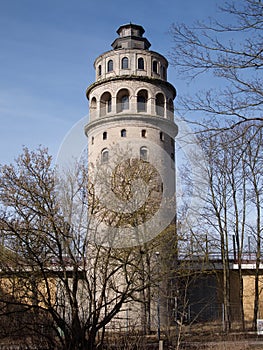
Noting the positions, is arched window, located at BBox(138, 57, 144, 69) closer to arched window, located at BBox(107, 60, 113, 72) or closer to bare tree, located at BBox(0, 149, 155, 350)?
arched window, located at BBox(107, 60, 113, 72)

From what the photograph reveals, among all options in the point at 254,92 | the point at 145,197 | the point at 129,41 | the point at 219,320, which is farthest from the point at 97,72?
the point at 254,92

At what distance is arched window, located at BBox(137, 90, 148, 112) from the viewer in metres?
26.5

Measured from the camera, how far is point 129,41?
1107 inches

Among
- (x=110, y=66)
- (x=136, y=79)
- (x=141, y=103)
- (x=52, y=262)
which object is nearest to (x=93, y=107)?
(x=110, y=66)

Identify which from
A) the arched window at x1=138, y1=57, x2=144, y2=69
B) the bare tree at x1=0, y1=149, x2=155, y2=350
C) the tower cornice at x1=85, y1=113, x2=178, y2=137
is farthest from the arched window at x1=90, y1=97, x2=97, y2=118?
the bare tree at x1=0, y1=149, x2=155, y2=350

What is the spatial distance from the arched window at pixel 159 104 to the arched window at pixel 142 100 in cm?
66

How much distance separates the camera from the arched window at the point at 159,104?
26789 mm

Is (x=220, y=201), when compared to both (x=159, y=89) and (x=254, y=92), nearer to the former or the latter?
→ (x=159, y=89)

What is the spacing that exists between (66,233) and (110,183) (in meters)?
3.10

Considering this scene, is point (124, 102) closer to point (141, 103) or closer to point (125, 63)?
point (141, 103)

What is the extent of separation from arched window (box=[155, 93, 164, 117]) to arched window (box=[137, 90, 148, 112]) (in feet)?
2.15

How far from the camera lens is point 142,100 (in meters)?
26.8

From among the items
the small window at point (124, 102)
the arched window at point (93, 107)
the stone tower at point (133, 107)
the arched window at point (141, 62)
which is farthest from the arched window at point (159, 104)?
the arched window at point (93, 107)

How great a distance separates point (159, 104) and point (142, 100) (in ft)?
3.40
